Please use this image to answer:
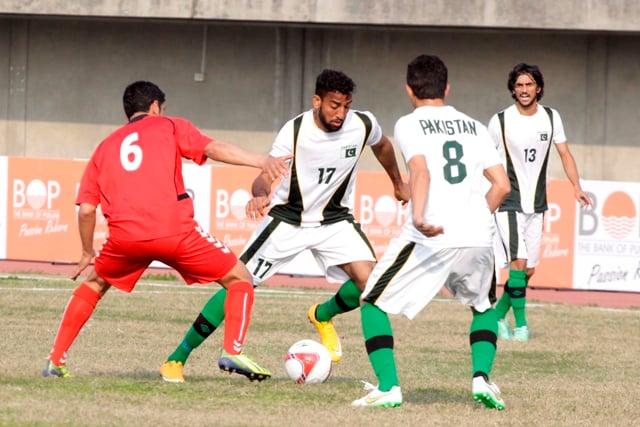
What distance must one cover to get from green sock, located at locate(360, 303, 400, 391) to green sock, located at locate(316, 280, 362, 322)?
1688 mm

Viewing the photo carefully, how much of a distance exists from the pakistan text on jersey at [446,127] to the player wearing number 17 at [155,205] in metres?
0.87

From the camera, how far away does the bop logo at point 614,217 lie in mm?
18750

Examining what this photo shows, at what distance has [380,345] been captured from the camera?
783 centimetres

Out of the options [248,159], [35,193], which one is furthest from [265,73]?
[248,159]

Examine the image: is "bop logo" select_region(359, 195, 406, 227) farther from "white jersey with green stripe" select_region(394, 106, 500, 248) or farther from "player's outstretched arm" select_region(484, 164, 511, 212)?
"white jersey with green stripe" select_region(394, 106, 500, 248)

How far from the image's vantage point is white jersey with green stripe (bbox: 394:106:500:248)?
765 centimetres

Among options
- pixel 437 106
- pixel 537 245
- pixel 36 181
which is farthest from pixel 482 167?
pixel 36 181

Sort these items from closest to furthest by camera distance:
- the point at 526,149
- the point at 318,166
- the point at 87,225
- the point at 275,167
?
the point at 275,167 → the point at 87,225 → the point at 318,166 → the point at 526,149

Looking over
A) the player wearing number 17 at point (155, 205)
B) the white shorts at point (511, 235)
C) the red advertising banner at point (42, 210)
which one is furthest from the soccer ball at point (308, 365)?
the red advertising banner at point (42, 210)

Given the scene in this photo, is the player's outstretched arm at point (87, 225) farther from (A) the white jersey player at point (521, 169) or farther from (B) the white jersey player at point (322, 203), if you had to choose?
(A) the white jersey player at point (521, 169)

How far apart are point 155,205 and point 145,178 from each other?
171 mm

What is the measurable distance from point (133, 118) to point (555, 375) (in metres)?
4.00

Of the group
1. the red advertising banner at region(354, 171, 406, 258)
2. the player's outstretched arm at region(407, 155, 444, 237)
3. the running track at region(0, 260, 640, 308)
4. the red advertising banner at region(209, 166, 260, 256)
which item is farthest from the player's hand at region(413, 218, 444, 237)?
the red advertising banner at region(209, 166, 260, 256)

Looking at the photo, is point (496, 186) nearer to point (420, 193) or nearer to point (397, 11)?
point (420, 193)
